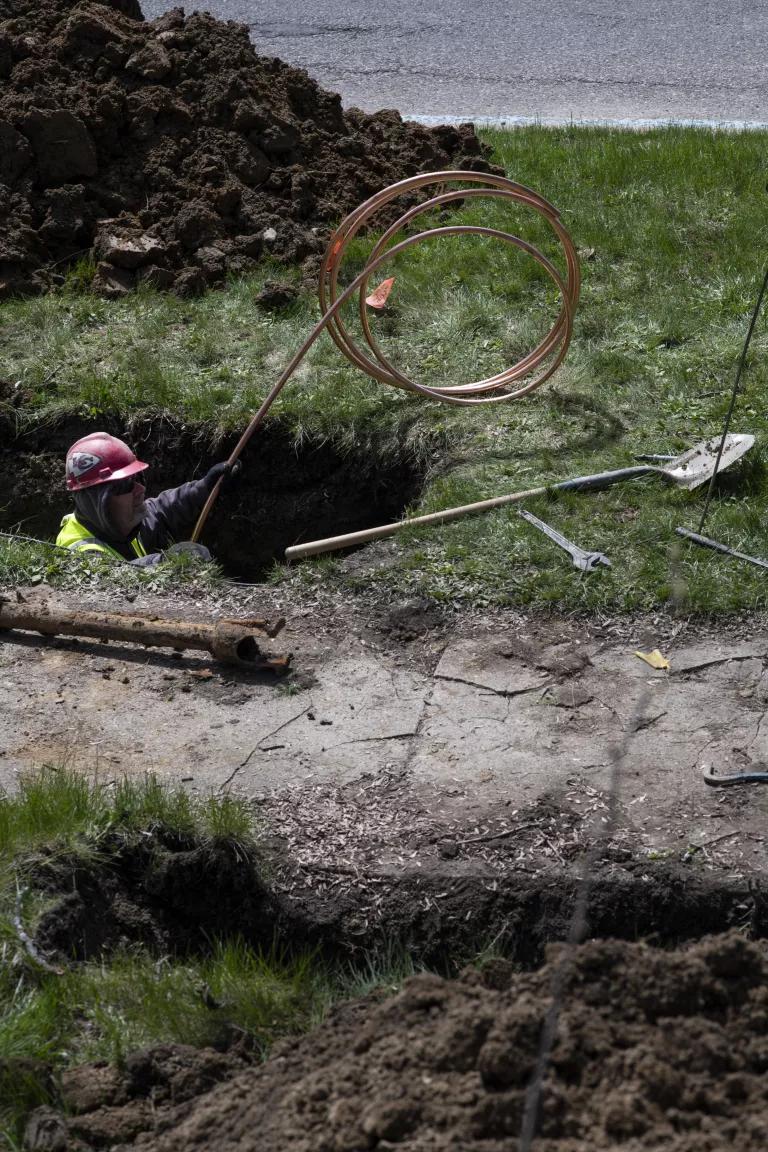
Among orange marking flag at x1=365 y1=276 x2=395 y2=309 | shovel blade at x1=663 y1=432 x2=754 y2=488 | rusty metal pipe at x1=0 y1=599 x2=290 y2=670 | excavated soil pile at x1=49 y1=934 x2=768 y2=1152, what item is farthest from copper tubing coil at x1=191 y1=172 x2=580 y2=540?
excavated soil pile at x1=49 y1=934 x2=768 y2=1152

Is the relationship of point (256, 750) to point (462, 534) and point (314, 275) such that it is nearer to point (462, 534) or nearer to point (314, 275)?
point (462, 534)

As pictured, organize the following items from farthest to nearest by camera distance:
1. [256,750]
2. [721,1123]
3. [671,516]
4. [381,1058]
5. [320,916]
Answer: [671,516]
[256,750]
[320,916]
[381,1058]
[721,1123]

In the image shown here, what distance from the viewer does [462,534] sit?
5105 millimetres

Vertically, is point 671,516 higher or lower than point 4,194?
lower

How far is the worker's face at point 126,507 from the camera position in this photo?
5.61 metres

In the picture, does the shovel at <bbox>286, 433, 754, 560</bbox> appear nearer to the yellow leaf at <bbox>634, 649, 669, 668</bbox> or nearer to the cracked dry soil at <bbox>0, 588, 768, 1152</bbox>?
the cracked dry soil at <bbox>0, 588, 768, 1152</bbox>

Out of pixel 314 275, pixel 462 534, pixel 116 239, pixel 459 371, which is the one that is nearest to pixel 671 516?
pixel 462 534

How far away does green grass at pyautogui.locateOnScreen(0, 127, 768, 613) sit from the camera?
4902 mm

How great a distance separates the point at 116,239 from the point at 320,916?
498 cm

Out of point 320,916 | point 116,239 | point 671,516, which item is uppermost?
point 116,239

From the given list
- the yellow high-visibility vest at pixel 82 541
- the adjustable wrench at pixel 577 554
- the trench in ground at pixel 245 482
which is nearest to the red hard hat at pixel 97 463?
the yellow high-visibility vest at pixel 82 541

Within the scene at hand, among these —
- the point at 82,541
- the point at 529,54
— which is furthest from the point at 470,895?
the point at 529,54

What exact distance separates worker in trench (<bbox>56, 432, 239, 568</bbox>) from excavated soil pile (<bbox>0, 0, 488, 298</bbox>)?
1.83 meters

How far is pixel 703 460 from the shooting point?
211 inches
